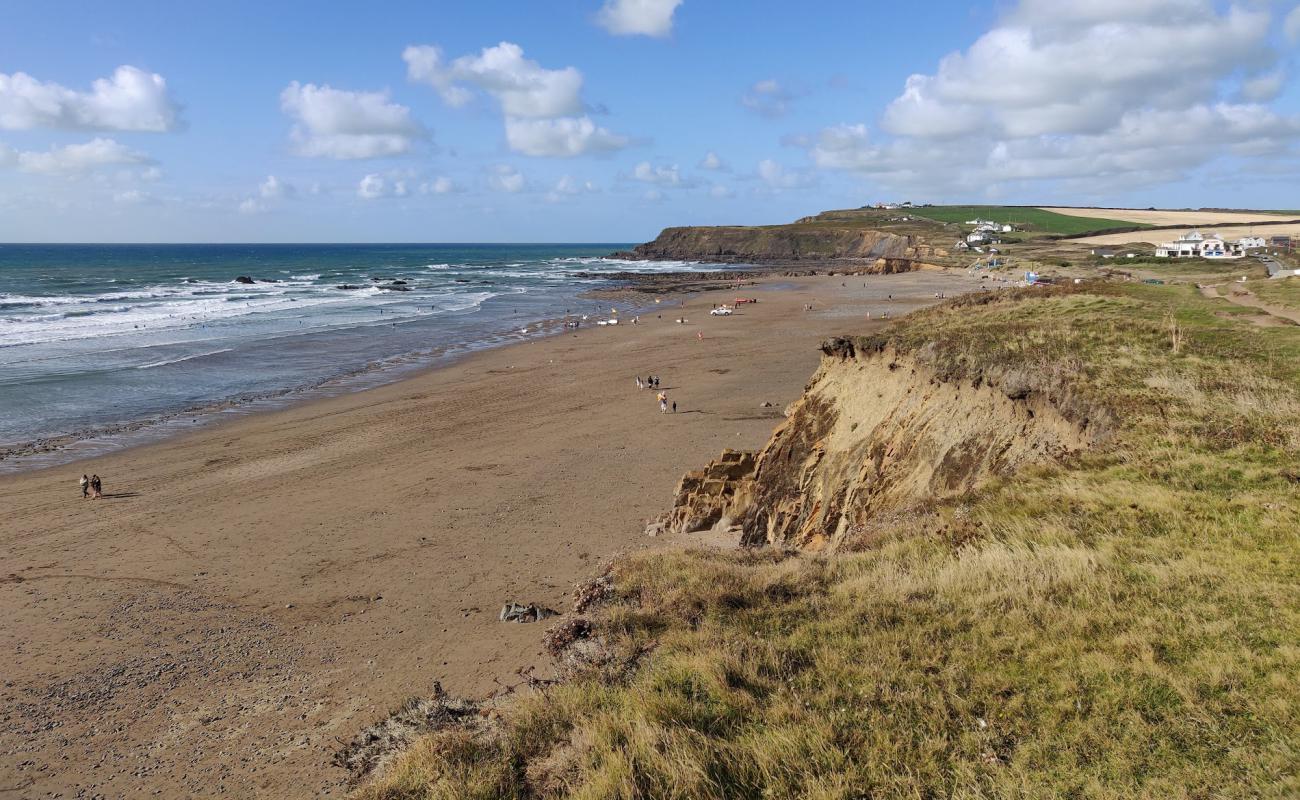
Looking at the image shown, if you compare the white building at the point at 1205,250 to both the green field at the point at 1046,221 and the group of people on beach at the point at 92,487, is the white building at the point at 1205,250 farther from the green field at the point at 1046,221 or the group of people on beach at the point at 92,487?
the group of people on beach at the point at 92,487

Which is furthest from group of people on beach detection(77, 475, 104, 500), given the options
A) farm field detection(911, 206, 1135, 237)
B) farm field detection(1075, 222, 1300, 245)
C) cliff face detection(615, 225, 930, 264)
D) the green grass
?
farm field detection(911, 206, 1135, 237)

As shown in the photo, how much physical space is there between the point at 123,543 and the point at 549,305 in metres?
62.0

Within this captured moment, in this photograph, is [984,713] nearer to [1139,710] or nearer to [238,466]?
[1139,710]

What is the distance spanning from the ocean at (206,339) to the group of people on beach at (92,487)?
5.17 m

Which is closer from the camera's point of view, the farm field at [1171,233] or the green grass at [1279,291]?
the green grass at [1279,291]

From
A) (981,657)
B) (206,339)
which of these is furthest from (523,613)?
(206,339)

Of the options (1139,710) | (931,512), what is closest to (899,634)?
(1139,710)

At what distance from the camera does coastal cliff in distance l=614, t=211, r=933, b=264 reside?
14625 centimetres

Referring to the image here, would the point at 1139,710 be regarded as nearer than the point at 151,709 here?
Yes

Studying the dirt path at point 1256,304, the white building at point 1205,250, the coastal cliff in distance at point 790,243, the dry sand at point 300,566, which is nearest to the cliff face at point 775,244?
the coastal cliff in distance at point 790,243

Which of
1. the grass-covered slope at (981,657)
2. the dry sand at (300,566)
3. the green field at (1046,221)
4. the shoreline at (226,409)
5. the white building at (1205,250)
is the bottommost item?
the dry sand at (300,566)

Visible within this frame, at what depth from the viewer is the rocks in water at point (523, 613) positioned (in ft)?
44.6

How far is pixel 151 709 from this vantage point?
11422 millimetres

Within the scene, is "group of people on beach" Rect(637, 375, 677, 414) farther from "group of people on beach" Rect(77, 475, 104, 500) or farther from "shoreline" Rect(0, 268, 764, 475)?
"group of people on beach" Rect(77, 475, 104, 500)
